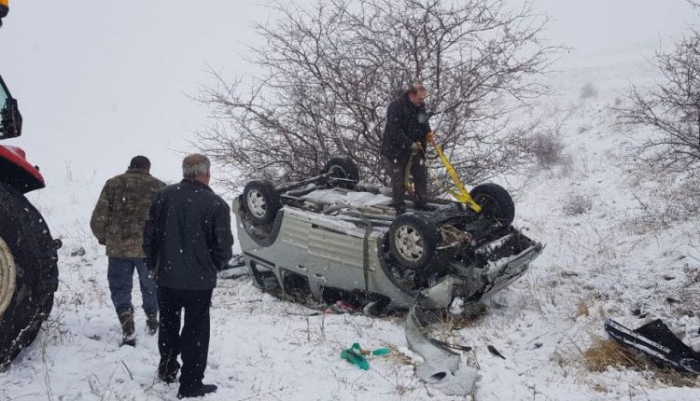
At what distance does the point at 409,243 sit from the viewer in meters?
5.72

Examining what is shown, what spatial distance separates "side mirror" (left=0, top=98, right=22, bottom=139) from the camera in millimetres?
4445

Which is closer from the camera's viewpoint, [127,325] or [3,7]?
[3,7]

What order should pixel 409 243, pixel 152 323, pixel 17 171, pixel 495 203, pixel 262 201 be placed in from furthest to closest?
1. pixel 262 201
2. pixel 495 203
3. pixel 409 243
4. pixel 152 323
5. pixel 17 171

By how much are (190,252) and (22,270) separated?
113cm

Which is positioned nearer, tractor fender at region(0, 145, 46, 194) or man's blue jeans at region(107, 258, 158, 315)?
tractor fender at region(0, 145, 46, 194)

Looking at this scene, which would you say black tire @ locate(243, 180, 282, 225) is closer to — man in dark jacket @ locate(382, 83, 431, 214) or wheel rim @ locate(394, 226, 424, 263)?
man in dark jacket @ locate(382, 83, 431, 214)

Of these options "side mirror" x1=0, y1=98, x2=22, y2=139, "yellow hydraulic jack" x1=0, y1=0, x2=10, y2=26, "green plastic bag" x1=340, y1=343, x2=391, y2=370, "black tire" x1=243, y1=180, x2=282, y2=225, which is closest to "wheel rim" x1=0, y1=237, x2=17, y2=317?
"side mirror" x1=0, y1=98, x2=22, y2=139

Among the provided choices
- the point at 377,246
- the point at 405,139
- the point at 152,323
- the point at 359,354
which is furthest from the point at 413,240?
the point at 152,323

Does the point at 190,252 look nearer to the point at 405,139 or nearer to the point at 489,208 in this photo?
the point at 405,139

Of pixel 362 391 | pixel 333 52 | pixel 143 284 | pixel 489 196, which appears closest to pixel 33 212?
pixel 143 284

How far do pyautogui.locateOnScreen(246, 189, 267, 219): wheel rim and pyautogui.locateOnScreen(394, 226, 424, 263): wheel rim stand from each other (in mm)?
2145

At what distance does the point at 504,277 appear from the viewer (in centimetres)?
605

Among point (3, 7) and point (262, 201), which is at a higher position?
point (3, 7)

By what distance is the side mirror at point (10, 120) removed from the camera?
4.45 m
